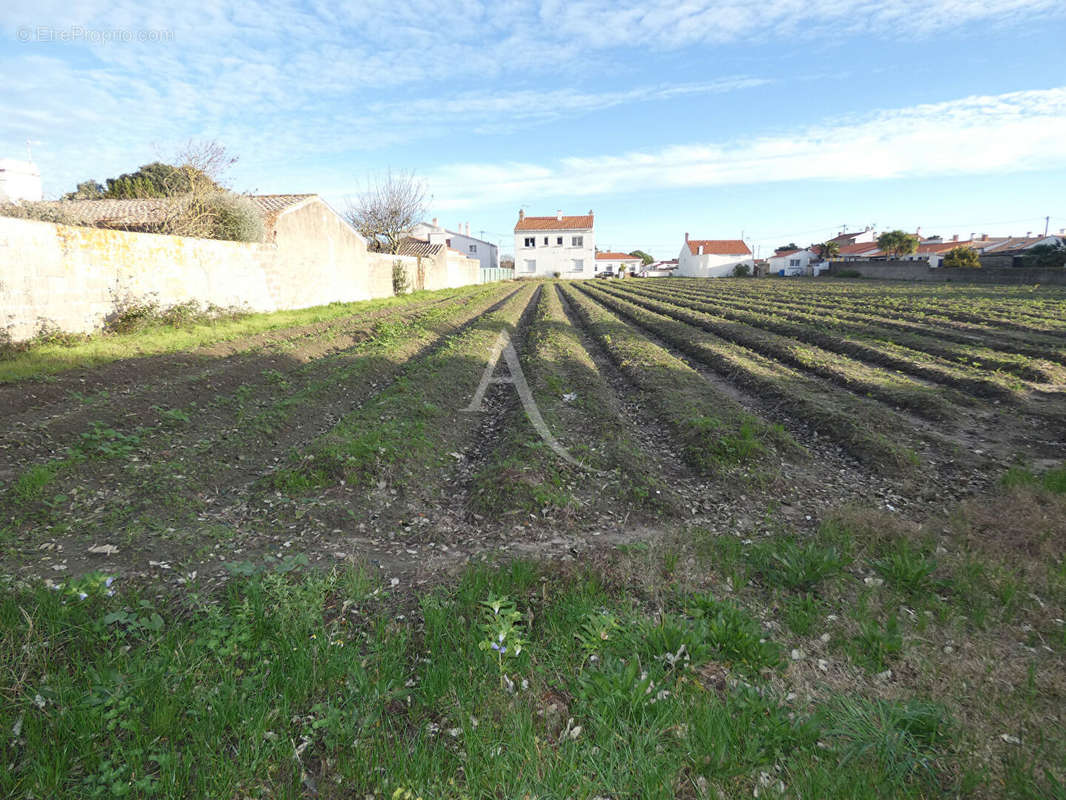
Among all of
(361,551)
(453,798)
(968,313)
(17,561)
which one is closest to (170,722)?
(453,798)

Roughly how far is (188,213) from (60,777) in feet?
72.3

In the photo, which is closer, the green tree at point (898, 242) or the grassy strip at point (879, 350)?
the grassy strip at point (879, 350)

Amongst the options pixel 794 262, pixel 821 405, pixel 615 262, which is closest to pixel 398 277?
pixel 821 405

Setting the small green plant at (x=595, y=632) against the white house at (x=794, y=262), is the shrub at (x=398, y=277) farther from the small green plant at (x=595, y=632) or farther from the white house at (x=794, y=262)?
the white house at (x=794, y=262)

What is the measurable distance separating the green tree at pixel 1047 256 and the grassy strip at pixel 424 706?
52.8 metres

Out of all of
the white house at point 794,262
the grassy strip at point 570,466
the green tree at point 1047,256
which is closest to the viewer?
the grassy strip at point 570,466

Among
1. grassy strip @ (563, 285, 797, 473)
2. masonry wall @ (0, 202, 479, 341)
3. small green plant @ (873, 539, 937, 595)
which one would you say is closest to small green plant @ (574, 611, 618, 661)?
small green plant @ (873, 539, 937, 595)

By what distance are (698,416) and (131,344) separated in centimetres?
1244

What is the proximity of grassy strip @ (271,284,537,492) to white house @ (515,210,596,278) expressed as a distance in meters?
68.6

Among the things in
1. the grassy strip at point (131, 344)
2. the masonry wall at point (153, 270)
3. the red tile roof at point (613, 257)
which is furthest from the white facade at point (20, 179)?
the red tile roof at point (613, 257)

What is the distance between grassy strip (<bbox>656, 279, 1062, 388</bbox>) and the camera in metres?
11.3

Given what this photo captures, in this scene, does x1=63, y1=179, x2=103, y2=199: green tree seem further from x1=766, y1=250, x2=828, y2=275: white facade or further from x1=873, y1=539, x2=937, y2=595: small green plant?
x1=766, y1=250, x2=828, y2=275: white facade

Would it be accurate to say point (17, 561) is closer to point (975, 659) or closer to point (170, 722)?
point (170, 722)

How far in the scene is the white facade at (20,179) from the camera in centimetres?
2380
